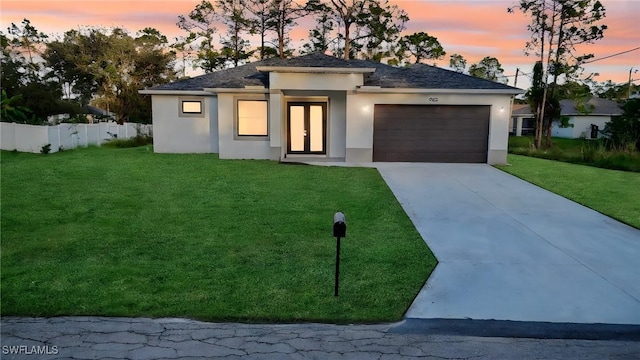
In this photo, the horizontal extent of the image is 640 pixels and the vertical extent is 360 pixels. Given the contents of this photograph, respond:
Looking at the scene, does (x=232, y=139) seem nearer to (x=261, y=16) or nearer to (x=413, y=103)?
(x=413, y=103)

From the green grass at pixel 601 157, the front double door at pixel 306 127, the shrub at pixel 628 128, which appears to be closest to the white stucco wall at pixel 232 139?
the front double door at pixel 306 127

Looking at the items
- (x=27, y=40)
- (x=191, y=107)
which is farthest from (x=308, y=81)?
(x=27, y=40)

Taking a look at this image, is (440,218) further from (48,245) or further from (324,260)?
(48,245)

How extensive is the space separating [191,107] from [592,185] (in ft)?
47.5

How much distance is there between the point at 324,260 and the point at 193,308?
1979mm

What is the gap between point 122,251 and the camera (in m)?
5.74

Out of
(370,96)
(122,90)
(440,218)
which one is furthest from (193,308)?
(122,90)

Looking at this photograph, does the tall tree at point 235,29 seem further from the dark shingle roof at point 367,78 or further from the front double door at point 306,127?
the front double door at point 306,127

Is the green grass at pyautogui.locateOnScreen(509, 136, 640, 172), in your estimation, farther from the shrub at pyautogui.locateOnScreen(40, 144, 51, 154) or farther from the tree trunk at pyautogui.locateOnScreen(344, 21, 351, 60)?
the shrub at pyautogui.locateOnScreen(40, 144, 51, 154)

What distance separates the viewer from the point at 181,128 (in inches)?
679

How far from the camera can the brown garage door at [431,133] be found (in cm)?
1506

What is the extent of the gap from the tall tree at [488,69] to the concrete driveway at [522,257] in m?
38.1

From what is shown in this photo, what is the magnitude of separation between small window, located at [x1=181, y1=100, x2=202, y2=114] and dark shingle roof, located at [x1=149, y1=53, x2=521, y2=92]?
54cm

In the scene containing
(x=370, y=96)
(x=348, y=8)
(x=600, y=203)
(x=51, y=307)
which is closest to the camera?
(x=51, y=307)
